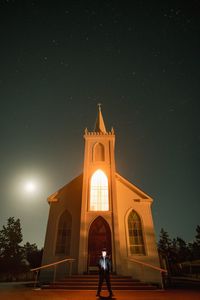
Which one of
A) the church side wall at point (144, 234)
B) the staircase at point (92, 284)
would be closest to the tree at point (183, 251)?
the church side wall at point (144, 234)

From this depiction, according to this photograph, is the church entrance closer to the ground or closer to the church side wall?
the church side wall

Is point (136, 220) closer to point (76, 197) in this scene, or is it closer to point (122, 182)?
point (122, 182)

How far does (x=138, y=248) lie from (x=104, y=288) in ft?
18.7

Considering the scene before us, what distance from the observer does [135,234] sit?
1366cm

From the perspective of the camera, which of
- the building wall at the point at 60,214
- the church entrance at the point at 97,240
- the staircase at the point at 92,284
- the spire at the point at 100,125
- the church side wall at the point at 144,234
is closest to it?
the staircase at the point at 92,284

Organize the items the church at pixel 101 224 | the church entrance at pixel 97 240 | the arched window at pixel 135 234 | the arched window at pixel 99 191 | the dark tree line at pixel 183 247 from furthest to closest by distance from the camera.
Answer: the dark tree line at pixel 183 247 → the arched window at pixel 99 191 → the arched window at pixel 135 234 → the church at pixel 101 224 → the church entrance at pixel 97 240

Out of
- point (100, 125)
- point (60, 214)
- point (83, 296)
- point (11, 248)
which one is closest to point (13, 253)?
point (11, 248)

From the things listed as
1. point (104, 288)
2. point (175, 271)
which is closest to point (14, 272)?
point (175, 271)

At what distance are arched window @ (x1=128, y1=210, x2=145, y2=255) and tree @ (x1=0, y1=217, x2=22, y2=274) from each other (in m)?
32.3

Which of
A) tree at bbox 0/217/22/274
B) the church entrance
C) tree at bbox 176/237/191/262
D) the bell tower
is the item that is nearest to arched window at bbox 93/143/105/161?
the bell tower

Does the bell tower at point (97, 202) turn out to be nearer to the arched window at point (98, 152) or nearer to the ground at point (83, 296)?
the arched window at point (98, 152)

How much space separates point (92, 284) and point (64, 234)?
5.42 m

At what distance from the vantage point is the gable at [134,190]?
15.0 m

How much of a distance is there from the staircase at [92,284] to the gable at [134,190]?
6.40m
